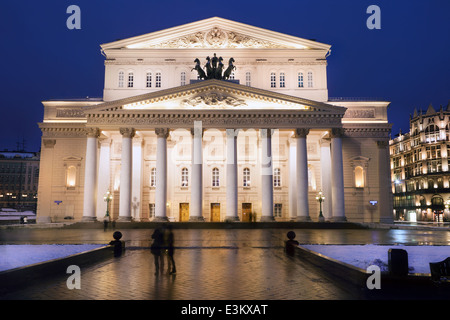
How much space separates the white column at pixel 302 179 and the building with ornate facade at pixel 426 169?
43090 mm

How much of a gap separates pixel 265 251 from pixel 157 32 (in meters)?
37.0

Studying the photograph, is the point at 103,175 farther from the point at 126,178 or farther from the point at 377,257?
the point at 377,257

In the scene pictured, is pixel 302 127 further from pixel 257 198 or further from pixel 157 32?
pixel 157 32

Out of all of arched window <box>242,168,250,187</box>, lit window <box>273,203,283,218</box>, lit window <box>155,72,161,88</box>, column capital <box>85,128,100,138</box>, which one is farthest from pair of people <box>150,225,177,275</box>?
lit window <box>155,72,161,88</box>

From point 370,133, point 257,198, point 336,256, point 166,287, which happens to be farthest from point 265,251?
point 370,133

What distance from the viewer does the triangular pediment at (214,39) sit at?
161ft

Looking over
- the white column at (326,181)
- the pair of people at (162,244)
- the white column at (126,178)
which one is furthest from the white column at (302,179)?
the pair of people at (162,244)

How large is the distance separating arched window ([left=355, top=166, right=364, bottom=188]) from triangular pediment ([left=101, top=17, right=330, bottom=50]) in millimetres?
15576

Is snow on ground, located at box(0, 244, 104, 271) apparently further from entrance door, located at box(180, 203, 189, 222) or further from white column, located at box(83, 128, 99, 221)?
entrance door, located at box(180, 203, 189, 222)

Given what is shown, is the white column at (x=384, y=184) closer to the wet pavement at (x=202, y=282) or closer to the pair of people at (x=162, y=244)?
the wet pavement at (x=202, y=282)

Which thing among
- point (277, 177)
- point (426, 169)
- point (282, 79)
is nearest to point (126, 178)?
point (277, 177)

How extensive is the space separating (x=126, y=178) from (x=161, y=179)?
11.9 feet

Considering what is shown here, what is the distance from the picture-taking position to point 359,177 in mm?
47500

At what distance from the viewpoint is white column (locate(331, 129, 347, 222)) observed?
138 feet
